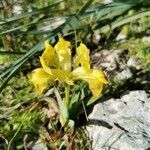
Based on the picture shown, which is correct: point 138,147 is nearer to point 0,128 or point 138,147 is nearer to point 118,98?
point 118,98

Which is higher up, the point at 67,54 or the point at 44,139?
the point at 67,54

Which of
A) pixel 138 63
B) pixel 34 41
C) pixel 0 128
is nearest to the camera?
pixel 0 128

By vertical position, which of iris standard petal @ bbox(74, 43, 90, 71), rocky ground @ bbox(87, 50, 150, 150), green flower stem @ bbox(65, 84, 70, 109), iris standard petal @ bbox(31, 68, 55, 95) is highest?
iris standard petal @ bbox(74, 43, 90, 71)

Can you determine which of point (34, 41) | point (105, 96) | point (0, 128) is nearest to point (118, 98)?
point (105, 96)

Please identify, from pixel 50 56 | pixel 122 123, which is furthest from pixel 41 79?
pixel 122 123

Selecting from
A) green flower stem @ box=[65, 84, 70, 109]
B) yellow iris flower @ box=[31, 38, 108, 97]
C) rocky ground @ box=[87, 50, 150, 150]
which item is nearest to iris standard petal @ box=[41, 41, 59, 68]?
yellow iris flower @ box=[31, 38, 108, 97]

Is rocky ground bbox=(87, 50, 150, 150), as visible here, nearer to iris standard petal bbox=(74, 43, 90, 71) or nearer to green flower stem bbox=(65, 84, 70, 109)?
green flower stem bbox=(65, 84, 70, 109)

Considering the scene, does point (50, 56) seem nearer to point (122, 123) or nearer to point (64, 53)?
point (64, 53)
